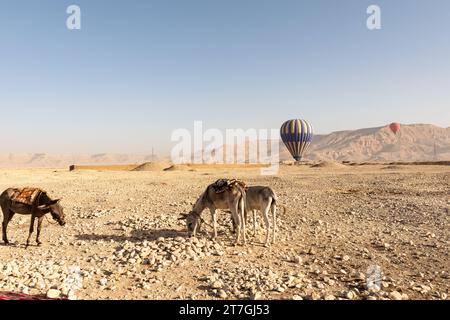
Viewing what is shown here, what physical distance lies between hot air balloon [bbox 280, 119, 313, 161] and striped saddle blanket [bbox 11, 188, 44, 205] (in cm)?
9346

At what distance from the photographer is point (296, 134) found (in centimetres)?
10225

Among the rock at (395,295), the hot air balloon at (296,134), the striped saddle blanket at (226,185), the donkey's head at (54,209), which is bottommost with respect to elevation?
the rock at (395,295)

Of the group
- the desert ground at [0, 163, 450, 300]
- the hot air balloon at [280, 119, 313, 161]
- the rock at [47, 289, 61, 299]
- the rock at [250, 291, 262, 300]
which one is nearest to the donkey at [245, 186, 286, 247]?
the desert ground at [0, 163, 450, 300]

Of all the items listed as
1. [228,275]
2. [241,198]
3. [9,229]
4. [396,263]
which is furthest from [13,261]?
[396,263]

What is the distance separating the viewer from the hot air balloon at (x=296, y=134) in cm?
10188

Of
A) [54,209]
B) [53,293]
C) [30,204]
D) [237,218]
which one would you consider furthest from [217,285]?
[30,204]

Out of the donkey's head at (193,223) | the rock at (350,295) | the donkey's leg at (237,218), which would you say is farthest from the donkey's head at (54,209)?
the rock at (350,295)

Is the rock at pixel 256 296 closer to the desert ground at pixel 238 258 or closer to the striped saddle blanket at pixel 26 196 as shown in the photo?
the desert ground at pixel 238 258

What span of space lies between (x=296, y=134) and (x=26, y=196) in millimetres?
94234

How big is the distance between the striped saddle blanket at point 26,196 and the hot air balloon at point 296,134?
9346 centimetres

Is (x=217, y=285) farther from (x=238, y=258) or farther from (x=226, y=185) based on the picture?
(x=226, y=185)

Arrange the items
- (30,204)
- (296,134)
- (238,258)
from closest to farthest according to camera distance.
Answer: (238,258) → (30,204) → (296,134)

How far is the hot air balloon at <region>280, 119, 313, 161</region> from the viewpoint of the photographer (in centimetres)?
10188

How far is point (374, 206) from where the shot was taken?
21.4m
